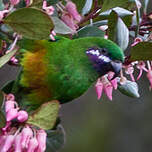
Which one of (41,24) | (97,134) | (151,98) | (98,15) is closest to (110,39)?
(98,15)

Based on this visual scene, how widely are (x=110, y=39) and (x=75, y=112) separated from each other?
4.10 m

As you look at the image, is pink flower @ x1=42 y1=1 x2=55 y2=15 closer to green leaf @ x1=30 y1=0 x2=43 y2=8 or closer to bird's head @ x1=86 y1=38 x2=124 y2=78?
green leaf @ x1=30 y1=0 x2=43 y2=8

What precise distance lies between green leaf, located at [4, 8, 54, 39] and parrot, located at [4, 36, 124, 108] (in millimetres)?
215

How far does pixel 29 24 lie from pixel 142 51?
1.11 feet

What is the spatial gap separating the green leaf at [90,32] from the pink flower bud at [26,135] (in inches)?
14.9

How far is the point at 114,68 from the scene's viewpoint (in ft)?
5.27

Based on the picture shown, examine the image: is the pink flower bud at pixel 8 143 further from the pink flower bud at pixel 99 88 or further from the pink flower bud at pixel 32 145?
the pink flower bud at pixel 99 88

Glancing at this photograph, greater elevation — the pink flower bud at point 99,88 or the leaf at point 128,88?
the pink flower bud at point 99,88

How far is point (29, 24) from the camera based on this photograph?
144 centimetres

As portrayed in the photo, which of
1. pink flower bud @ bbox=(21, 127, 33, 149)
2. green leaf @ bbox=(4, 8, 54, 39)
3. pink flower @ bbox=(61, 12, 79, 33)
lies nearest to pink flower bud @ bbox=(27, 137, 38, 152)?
pink flower bud @ bbox=(21, 127, 33, 149)

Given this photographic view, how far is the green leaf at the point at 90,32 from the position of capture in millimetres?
1642

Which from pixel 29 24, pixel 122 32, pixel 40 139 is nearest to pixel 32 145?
pixel 40 139

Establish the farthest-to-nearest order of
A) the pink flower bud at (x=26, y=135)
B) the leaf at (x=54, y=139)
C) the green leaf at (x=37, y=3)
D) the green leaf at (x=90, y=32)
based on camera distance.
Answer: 1. the leaf at (x=54, y=139)
2. the green leaf at (x=90, y=32)
3. the green leaf at (x=37, y=3)
4. the pink flower bud at (x=26, y=135)

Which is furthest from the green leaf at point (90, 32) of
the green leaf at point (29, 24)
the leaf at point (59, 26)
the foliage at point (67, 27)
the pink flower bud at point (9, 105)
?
the pink flower bud at point (9, 105)
